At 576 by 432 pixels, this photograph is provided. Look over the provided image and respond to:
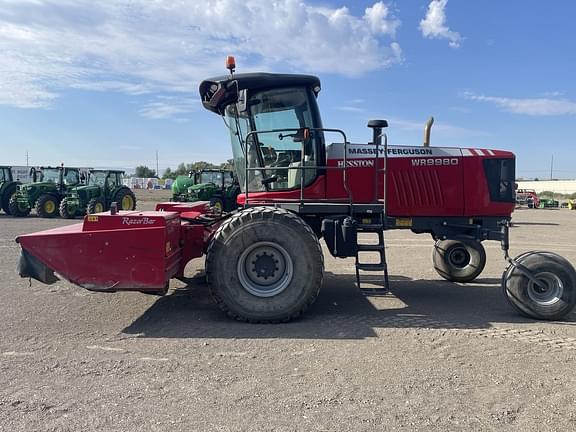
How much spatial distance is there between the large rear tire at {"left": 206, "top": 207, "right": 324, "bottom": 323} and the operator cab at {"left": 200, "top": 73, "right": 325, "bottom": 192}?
2.79ft

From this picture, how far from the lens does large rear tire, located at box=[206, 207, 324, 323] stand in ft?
17.6

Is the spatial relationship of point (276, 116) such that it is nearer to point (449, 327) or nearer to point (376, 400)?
point (449, 327)

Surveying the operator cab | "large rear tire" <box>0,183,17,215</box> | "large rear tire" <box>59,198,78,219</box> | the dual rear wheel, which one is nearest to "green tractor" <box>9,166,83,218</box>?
"large rear tire" <box>0,183,17,215</box>

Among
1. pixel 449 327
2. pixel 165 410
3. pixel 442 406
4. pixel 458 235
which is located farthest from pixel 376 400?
pixel 458 235

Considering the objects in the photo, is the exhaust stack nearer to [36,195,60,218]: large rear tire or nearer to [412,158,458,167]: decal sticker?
[412,158,458,167]: decal sticker

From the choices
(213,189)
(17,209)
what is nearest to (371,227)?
(213,189)

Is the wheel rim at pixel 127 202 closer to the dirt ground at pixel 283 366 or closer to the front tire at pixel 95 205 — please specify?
the front tire at pixel 95 205

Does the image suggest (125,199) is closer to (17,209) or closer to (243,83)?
(17,209)

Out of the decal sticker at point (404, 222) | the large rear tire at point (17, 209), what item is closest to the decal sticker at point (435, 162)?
the decal sticker at point (404, 222)

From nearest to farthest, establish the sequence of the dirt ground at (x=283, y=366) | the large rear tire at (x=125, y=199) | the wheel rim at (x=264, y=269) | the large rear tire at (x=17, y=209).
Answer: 1. the dirt ground at (x=283, y=366)
2. the wheel rim at (x=264, y=269)
3. the large rear tire at (x=17, y=209)
4. the large rear tire at (x=125, y=199)

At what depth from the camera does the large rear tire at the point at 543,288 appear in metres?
5.48

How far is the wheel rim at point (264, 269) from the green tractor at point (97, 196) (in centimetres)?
1587

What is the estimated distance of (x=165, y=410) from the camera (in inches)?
132

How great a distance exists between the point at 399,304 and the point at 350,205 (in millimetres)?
1499
